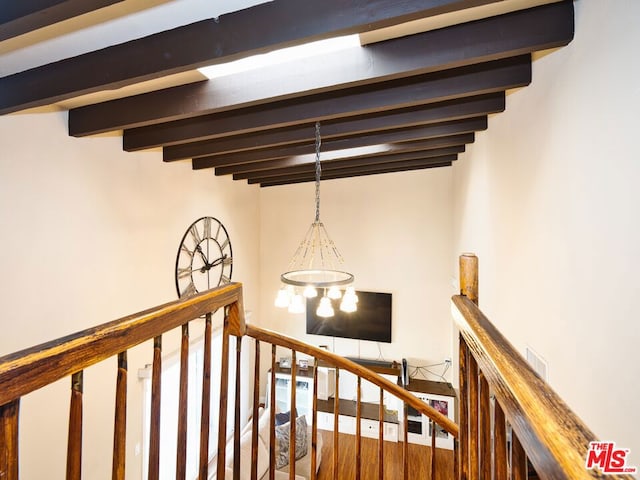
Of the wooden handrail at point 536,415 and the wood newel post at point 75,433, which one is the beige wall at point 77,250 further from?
the wooden handrail at point 536,415

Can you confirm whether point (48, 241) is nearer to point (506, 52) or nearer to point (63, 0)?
point (63, 0)

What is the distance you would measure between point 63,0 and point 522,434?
1.78m

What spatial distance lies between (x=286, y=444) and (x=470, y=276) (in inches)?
144

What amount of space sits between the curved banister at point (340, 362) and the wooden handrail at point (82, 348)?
44 cm

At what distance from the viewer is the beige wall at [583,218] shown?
1155mm

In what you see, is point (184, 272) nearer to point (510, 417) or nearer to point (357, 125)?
point (357, 125)

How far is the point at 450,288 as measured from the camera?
4.81m

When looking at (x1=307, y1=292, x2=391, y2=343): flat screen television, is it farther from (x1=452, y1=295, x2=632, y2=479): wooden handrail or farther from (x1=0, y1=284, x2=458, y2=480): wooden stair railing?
(x1=452, y1=295, x2=632, y2=479): wooden handrail

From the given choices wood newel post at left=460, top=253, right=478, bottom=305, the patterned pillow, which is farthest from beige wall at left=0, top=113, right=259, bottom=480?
wood newel post at left=460, top=253, right=478, bottom=305

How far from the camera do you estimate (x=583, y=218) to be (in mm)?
1435

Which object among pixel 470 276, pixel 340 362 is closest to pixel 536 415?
pixel 470 276

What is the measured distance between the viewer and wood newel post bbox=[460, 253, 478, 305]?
103cm

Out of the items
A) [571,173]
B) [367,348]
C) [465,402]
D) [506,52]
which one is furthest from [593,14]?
[367,348]

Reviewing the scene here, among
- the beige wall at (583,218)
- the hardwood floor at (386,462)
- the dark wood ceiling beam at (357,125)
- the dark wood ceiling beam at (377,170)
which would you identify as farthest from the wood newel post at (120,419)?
the dark wood ceiling beam at (377,170)
